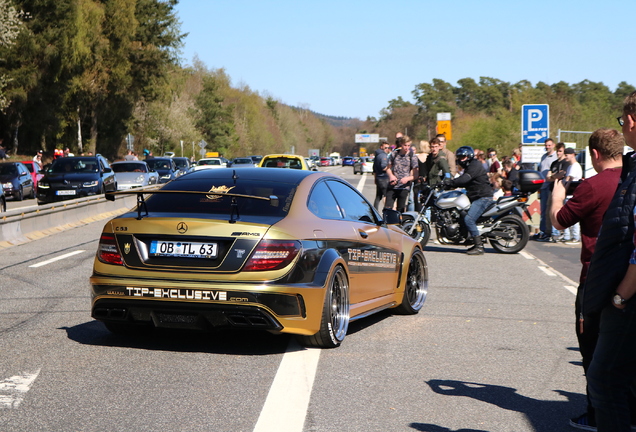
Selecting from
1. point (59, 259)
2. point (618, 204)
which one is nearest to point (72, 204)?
point (59, 259)

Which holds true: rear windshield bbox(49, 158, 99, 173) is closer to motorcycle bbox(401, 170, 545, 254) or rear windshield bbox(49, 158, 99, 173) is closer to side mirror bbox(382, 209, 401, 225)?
motorcycle bbox(401, 170, 545, 254)

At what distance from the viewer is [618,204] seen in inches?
143

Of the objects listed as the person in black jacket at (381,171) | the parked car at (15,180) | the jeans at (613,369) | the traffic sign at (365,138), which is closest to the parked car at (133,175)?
the parked car at (15,180)

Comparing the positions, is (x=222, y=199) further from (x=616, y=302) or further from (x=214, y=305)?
(x=616, y=302)

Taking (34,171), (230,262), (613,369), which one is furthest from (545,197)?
(34,171)

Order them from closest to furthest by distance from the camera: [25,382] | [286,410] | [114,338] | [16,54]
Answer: [286,410]
[25,382]
[114,338]
[16,54]

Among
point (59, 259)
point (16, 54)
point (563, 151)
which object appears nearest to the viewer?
point (59, 259)

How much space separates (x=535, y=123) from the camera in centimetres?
2530

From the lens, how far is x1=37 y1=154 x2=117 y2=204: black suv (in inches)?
1120

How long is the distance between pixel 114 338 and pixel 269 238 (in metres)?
1.77

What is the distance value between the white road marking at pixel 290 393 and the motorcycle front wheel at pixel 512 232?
9.24 meters

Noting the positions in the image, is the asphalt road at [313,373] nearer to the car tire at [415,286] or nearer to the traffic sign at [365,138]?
the car tire at [415,286]

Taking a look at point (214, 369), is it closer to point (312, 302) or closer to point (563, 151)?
point (312, 302)

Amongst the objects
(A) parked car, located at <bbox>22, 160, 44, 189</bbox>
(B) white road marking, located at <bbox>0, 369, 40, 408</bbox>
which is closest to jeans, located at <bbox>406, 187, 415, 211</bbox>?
(B) white road marking, located at <bbox>0, 369, 40, 408</bbox>
